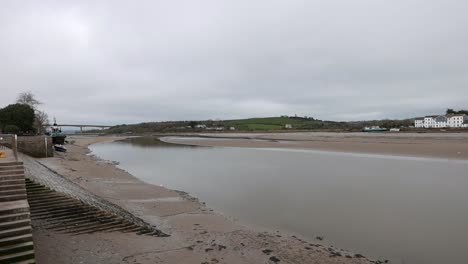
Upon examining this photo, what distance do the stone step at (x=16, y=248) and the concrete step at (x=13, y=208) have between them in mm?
875

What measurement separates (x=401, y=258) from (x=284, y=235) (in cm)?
291

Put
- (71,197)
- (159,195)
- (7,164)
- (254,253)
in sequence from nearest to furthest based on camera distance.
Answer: (254,253)
(7,164)
(71,197)
(159,195)

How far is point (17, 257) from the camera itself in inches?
218

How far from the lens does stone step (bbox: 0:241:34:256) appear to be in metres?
5.54

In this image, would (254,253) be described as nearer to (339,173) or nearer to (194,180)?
(194,180)

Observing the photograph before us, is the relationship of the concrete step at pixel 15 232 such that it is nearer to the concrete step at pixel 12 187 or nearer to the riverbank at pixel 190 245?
the riverbank at pixel 190 245

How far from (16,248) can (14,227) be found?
1.82ft

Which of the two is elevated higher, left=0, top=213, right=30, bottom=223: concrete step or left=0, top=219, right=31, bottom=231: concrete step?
left=0, top=213, right=30, bottom=223: concrete step

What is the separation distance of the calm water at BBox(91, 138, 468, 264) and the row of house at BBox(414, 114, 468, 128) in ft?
303

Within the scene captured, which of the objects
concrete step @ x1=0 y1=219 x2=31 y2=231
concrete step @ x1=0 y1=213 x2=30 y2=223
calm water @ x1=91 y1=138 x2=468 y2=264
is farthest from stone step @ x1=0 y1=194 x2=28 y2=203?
calm water @ x1=91 y1=138 x2=468 y2=264

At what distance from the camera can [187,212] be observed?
1124cm

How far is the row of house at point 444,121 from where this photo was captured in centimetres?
9656

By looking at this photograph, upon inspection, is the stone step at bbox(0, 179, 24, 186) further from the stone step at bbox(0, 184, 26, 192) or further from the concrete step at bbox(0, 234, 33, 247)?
the concrete step at bbox(0, 234, 33, 247)

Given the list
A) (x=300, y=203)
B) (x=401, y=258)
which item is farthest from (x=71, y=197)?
(x=401, y=258)
